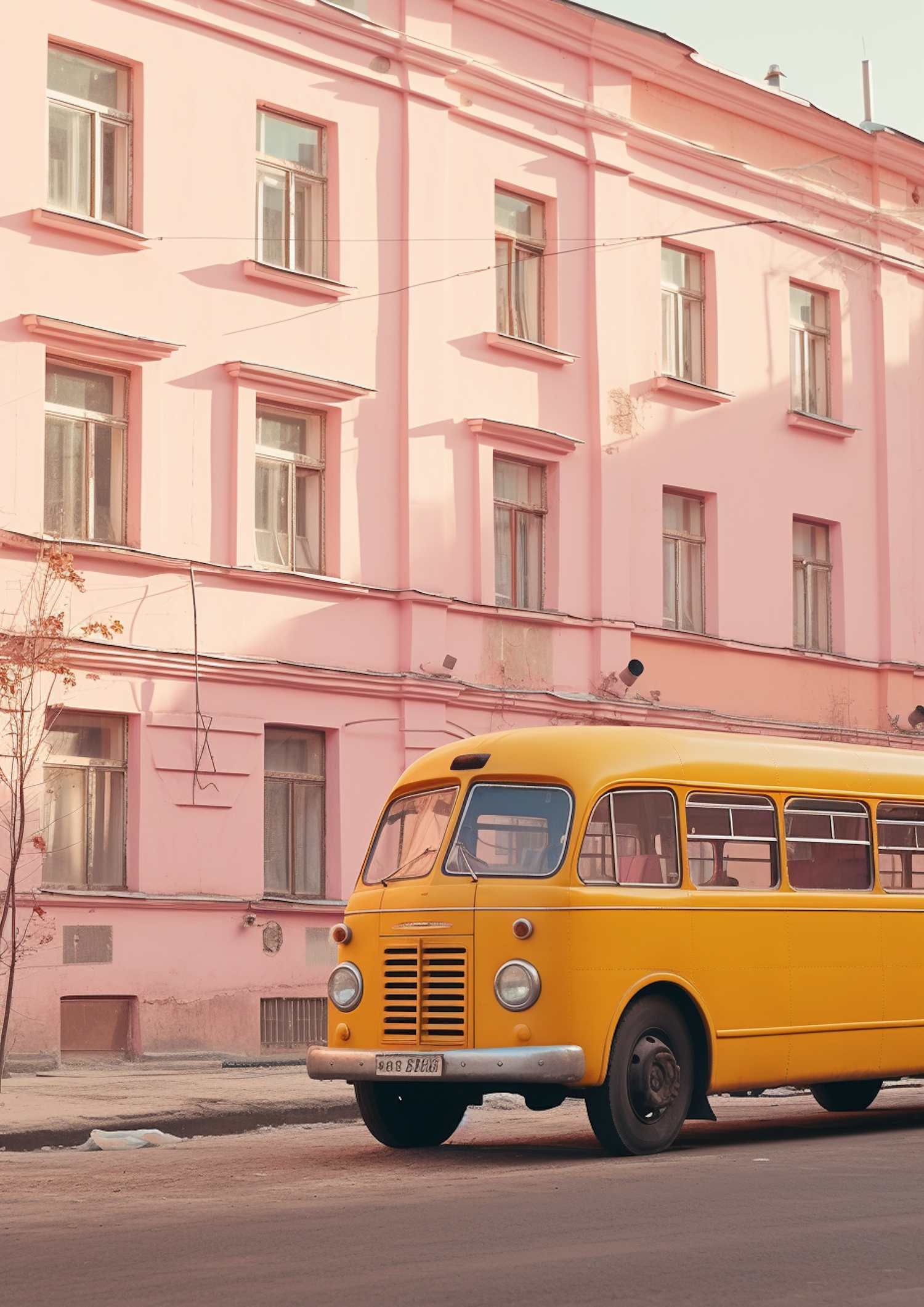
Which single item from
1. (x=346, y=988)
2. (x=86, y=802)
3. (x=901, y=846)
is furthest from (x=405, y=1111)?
(x=86, y=802)

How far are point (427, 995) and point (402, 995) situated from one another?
0.69 ft

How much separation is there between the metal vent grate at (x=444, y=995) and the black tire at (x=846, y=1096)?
4312 millimetres

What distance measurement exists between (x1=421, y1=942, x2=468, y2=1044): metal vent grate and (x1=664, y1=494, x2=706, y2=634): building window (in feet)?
45.6

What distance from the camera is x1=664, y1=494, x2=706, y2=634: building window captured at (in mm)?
25750

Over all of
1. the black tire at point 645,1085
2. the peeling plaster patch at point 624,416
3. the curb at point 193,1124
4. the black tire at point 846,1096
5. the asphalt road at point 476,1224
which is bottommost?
the curb at point 193,1124

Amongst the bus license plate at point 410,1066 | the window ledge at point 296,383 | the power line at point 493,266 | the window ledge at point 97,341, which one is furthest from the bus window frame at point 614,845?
the power line at point 493,266

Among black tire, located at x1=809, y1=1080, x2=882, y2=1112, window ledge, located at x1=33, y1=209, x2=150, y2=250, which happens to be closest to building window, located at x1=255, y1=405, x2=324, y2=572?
window ledge, located at x1=33, y1=209, x2=150, y2=250

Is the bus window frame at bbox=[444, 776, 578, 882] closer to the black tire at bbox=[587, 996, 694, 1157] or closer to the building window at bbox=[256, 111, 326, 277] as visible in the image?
the black tire at bbox=[587, 996, 694, 1157]

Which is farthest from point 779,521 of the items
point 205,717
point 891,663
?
point 205,717

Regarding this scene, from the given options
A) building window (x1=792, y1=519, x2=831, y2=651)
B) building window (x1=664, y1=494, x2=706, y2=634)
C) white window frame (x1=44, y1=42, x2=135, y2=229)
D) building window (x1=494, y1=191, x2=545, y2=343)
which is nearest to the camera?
white window frame (x1=44, y1=42, x2=135, y2=229)

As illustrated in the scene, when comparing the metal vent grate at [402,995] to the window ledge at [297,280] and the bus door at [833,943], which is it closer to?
the bus door at [833,943]

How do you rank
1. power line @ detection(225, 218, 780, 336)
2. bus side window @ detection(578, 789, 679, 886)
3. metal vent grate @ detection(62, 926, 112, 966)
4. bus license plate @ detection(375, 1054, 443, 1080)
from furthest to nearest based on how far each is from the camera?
power line @ detection(225, 218, 780, 336) < metal vent grate @ detection(62, 926, 112, 966) < bus side window @ detection(578, 789, 679, 886) < bus license plate @ detection(375, 1054, 443, 1080)

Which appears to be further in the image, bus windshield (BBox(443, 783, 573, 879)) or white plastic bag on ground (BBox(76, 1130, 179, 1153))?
white plastic bag on ground (BBox(76, 1130, 179, 1153))

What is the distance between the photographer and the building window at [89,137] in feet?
65.2
